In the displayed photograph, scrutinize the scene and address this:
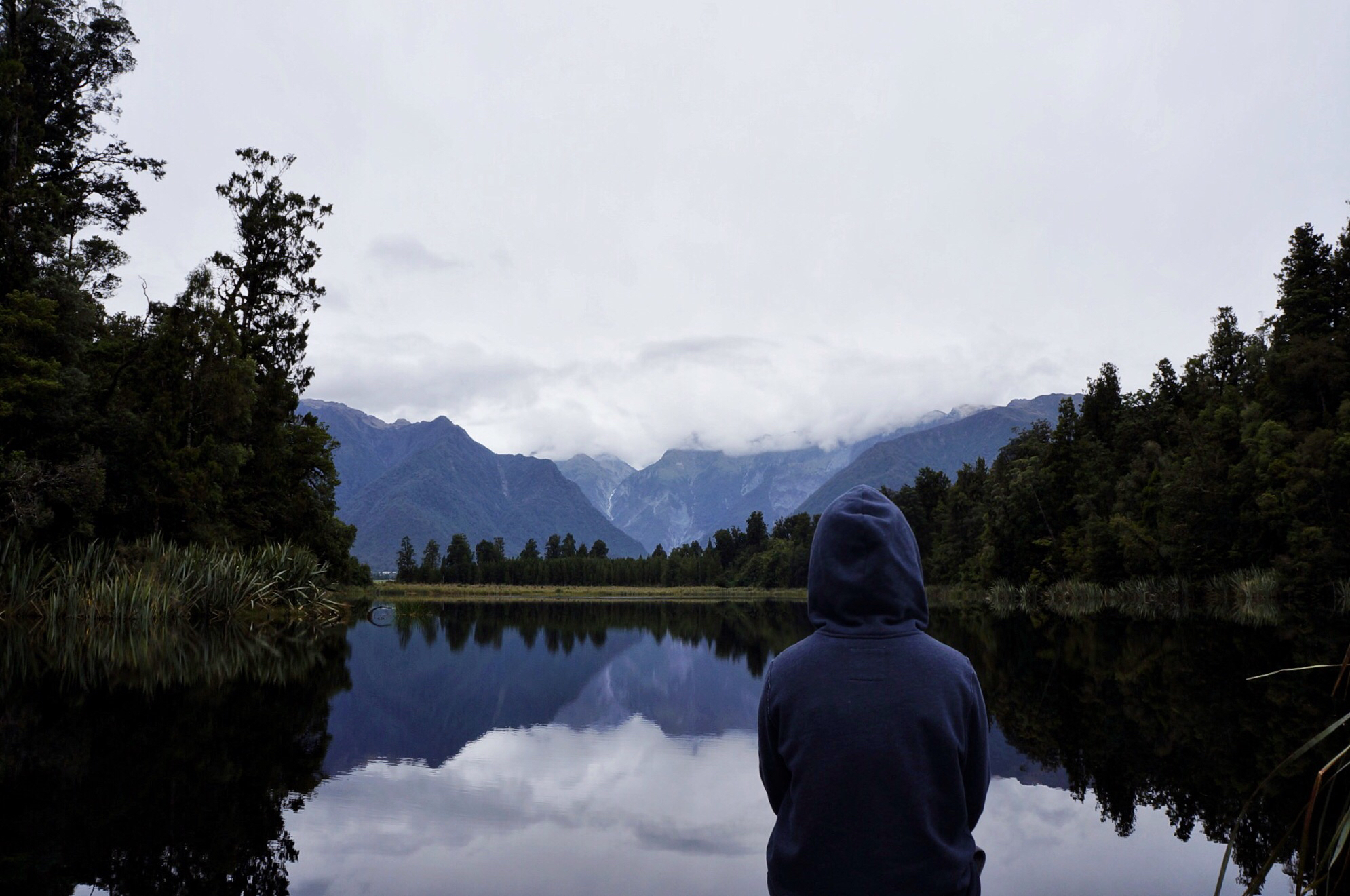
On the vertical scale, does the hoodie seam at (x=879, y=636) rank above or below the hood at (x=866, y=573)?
below

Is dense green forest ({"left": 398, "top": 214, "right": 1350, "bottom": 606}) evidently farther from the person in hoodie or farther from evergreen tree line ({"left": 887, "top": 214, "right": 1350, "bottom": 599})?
the person in hoodie

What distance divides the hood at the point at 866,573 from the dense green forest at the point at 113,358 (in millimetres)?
23494

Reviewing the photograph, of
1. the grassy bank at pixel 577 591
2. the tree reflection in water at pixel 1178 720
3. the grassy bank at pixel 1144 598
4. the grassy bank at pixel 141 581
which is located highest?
the grassy bank at pixel 141 581

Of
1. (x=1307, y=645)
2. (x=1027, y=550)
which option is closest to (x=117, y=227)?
(x=1307, y=645)

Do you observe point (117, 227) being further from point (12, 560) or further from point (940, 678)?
point (940, 678)

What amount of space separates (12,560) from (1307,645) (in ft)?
92.6

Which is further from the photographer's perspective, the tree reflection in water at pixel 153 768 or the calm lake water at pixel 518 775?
the calm lake water at pixel 518 775

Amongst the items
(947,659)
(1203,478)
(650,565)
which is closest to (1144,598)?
(1203,478)

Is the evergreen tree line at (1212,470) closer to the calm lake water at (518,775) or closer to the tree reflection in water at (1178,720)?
the tree reflection in water at (1178,720)

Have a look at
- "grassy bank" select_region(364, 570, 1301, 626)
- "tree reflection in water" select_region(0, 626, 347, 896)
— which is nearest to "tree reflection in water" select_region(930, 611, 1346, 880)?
"tree reflection in water" select_region(0, 626, 347, 896)

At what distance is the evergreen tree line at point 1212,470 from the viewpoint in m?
36.1

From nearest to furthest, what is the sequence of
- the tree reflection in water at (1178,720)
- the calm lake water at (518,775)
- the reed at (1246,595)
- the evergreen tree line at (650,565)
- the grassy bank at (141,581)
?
1. the calm lake water at (518,775)
2. the tree reflection in water at (1178,720)
3. the grassy bank at (141,581)
4. the reed at (1246,595)
5. the evergreen tree line at (650,565)

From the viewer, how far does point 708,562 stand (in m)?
154

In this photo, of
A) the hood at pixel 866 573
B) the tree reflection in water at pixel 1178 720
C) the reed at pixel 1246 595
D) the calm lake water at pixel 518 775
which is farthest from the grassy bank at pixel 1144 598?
the hood at pixel 866 573
